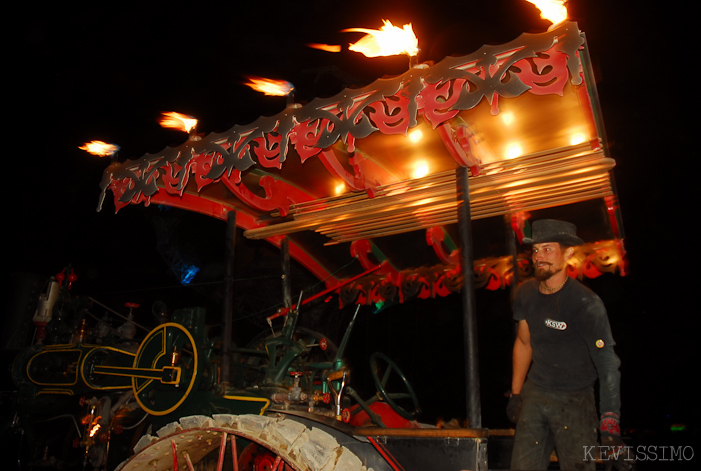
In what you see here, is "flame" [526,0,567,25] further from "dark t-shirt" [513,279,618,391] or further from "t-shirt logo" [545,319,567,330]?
"t-shirt logo" [545,319,567,330]

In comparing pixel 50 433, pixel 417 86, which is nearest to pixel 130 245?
pixel 50 433

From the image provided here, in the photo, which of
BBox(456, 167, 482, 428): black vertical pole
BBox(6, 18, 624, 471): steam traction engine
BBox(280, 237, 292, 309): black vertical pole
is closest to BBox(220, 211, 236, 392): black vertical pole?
BBox(6, 18, 624, 471): steam traction engine

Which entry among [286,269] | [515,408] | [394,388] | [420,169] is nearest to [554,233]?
[515,408]

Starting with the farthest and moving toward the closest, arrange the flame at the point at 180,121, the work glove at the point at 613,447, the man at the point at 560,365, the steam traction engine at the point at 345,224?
the flame at the point at 180,121 < the steam traction engine at the point at 345,224 < the man at the point at 560,365 < the work glove at the point at 613,447

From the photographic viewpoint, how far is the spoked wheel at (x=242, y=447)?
315cm

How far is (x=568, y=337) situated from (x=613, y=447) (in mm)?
734

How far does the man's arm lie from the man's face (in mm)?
411

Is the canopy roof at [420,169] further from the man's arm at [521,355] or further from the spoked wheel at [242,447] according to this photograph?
the spoked wheel at [242,447]

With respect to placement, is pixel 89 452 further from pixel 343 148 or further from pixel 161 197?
pixel 343 148

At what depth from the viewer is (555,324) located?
3.25 meters

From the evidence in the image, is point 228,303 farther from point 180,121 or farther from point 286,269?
point 180,121

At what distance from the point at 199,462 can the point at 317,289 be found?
329 cm

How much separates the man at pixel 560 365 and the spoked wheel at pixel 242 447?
1189mm

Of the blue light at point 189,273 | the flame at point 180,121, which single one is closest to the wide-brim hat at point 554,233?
the flame at point 180,121
